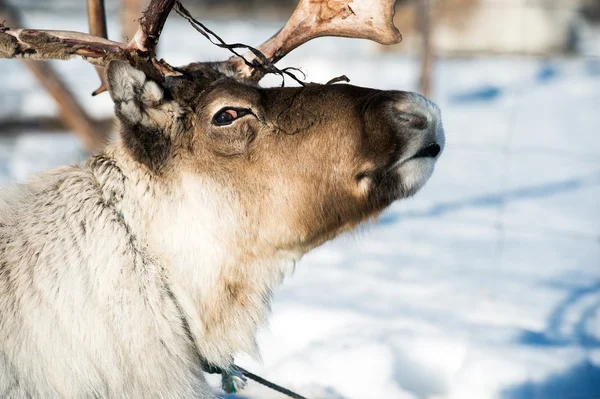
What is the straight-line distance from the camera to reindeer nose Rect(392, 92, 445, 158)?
2305 millimetres

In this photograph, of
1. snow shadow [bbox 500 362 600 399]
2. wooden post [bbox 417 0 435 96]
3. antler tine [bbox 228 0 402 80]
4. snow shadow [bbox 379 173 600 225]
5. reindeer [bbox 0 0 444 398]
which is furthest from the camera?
wooden post [bbox 417 0 435 96]

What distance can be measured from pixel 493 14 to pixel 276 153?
13.1m

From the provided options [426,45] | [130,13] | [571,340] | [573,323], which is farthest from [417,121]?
[426,45]

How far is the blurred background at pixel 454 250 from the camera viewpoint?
3.58 m

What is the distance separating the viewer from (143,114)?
2.34 meters

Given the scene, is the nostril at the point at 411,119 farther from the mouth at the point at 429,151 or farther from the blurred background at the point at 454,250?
the blurred background at the point at 454,250

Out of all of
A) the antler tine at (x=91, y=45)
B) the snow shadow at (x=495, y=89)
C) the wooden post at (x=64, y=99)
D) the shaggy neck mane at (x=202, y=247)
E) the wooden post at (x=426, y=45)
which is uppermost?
the snow shadow at (x=495, y=89)

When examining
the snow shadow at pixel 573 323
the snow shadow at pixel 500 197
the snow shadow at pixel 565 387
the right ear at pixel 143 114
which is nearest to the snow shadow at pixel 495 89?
the snow shadow at pixel 500 197

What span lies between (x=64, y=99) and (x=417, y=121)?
206 inches

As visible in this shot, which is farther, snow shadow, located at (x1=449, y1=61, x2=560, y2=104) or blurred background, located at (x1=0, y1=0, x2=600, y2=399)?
snow shadow, located at (x1=449, y1=61, x2=560, y2=104)

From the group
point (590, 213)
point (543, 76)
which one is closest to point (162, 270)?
point (590, 213)

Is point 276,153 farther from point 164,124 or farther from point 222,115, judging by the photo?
point 164,124

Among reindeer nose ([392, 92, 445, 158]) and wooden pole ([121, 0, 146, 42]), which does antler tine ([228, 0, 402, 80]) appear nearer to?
reindeer nose ([392, 92, 445, 158])

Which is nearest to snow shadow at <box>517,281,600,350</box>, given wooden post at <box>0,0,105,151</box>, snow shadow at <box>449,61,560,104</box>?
wooden post at <box>0,0,105,151</box>
